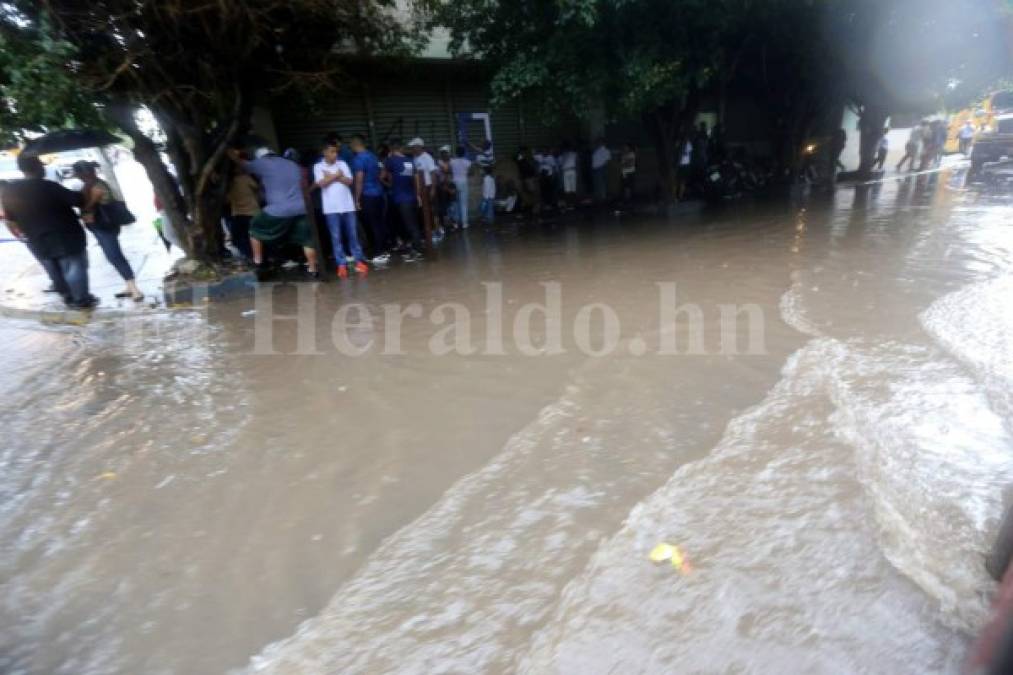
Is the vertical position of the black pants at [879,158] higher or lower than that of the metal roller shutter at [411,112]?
lower

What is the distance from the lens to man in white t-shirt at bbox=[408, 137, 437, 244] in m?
9.98

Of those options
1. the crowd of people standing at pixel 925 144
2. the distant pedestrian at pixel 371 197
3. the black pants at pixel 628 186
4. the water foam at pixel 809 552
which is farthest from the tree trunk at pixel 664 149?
the crowd of people standing at pixel 925 144

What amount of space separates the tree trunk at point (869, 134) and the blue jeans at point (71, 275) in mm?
20457

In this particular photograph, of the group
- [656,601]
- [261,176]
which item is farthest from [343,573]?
[261,176]

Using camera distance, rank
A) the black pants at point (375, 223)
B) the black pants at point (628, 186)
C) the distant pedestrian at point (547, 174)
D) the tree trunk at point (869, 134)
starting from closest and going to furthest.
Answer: the black pants at point (375, 223), the distant pedestrian at point (547, 174), the black pants at point (628, 186), the tree trunk at point (869, 134)

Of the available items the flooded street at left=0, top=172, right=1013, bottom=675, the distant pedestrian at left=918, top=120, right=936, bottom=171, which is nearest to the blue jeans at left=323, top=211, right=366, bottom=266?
the flooded street at left=0, top=172, right=1013, bottom=675

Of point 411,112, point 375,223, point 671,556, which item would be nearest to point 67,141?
point 375,223

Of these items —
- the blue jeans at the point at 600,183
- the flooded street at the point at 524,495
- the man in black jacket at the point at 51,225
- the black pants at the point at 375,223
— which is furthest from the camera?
the blue jeans at the point at 600,183

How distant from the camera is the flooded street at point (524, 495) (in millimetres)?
2141

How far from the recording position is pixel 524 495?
297cm

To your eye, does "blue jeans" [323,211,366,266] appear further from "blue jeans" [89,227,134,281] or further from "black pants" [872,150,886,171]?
"black pants" [872,150,886,171]

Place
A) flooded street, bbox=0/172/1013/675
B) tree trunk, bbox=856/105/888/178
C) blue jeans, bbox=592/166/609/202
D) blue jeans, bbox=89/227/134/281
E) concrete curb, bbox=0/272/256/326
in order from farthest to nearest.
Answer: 1. tree trunk, bbox=856/105/888/178
2. blue jeans, bbox=592/166/609/202
3. blue jeans, bbox=89/227/134/281
4. concrete curb, bbox=0/272/256/326
5. flooded street, bbox=0/172/1013/675

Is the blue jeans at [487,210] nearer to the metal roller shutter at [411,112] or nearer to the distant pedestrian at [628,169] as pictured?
the metal roller shutter at [411,112]

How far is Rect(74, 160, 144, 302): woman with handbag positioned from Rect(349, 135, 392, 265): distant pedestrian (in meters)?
3.00
